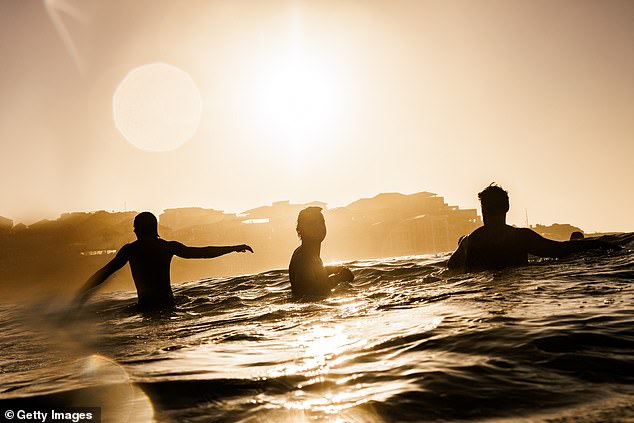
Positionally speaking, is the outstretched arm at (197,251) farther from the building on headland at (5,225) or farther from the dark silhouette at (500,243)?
the building on headland at (5,225)

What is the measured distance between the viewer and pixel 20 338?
6309mm

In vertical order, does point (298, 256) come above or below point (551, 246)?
above

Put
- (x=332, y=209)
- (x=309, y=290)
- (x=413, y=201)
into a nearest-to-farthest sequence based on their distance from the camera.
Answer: (x=309, y=290)
(x=332, y=209)
(x=413, y=201)

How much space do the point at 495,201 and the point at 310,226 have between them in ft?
8.69

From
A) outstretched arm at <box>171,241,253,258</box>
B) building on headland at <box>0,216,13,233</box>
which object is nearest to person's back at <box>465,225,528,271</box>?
outstretched arm at <box>171,241,253,258</box>

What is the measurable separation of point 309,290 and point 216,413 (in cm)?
463

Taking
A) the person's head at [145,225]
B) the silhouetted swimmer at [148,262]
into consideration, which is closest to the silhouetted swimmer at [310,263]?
the silhouetted swimmer at [148,262]

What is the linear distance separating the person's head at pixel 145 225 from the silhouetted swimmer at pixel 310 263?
2229 mm

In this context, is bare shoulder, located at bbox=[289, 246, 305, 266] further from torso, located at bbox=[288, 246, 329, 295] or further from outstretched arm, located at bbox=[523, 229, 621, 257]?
outstretched arm, located at bbox=[523, 229, 621, 257]

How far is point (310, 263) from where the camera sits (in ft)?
22.6

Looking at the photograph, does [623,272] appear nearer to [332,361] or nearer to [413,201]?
[332,361]

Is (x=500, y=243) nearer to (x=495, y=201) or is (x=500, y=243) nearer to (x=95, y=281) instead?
(x=495, y=201)

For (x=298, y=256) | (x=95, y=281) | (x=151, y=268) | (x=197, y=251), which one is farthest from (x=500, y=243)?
(x=95, y=281)

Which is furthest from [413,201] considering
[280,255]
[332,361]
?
[332,361]
